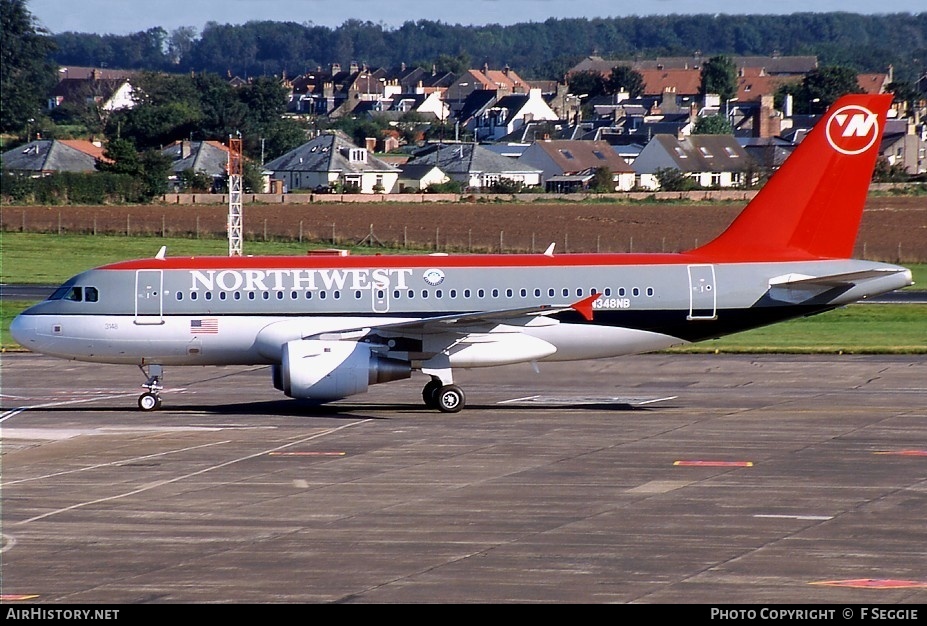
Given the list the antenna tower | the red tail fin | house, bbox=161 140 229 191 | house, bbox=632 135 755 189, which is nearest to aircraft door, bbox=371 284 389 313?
the red tail fin

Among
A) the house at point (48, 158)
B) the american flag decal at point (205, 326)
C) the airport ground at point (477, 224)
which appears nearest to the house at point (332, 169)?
the house at point (48, 158)

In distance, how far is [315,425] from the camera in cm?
3141

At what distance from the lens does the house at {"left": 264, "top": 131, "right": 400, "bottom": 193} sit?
134250 millimetres

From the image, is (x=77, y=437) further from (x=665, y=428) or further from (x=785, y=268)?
(x=785, y=268)

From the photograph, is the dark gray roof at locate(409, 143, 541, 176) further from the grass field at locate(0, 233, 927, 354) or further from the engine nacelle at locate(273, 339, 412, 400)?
the engine nacelle at locate(273, 339, 412, 400)

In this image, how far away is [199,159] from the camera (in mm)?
131375

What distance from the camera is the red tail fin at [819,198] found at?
33.9 meters

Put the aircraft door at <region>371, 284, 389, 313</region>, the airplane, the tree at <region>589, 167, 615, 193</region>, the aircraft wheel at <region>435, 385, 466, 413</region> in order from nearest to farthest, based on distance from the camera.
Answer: the aircraft wheel at <region>435, 385, 466, 413</region>, the airplane, the aircraft door at <region>371, 284, 389, 313</region>, the tree at <region>589, 167, 615, 193</region>

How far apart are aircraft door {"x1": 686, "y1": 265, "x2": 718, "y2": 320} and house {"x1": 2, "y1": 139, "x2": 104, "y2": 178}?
94.3 m

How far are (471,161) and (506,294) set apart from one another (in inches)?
4341

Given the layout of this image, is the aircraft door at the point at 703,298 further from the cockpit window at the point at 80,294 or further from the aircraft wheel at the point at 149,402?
the cockpit window at the point at 80,294

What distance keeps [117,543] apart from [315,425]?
11.9m

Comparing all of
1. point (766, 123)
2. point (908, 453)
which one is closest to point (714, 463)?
point (908, 453)

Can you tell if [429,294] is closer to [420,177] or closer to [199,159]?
[199,159]
